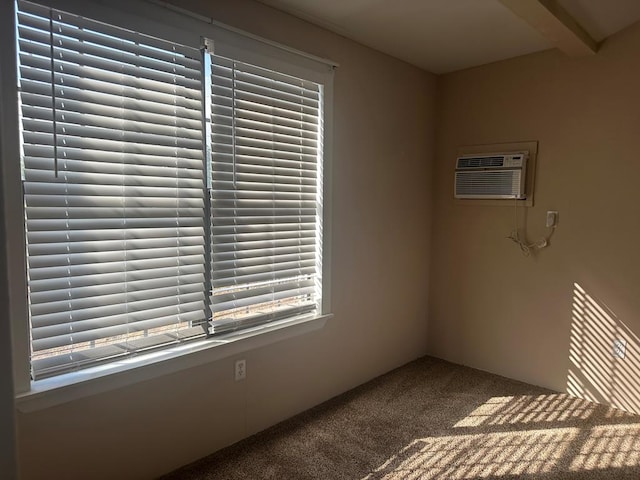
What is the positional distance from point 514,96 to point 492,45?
0.44 metres

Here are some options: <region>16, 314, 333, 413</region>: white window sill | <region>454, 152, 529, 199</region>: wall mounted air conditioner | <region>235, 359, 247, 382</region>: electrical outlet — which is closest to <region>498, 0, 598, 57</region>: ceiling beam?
<region>454, 152, 529, 199</region>: wall mounted air conditioner

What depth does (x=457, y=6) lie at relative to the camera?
91.0 inches

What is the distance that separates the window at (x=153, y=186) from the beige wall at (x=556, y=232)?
1.42 metres

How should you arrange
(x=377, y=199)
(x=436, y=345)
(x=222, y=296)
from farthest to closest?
(x=436, y=345)
(x=377, y=199)
(x=222, y=296)

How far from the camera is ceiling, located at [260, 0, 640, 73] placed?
2297 millimetres

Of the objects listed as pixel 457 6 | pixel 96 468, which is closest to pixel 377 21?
pixel 457 6

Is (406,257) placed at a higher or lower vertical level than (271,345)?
higher

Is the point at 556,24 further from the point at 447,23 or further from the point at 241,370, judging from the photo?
the point at 241,370

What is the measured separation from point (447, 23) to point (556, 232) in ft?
5.13

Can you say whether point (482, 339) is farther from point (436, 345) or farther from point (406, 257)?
point (406, 257)

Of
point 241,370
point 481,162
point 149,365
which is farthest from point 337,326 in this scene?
point 481,162

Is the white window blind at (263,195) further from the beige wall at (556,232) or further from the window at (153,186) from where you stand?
the beige wall at (556,232)

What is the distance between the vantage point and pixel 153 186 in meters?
1.95

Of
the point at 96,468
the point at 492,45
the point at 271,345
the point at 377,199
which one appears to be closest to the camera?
the point at 96,468
